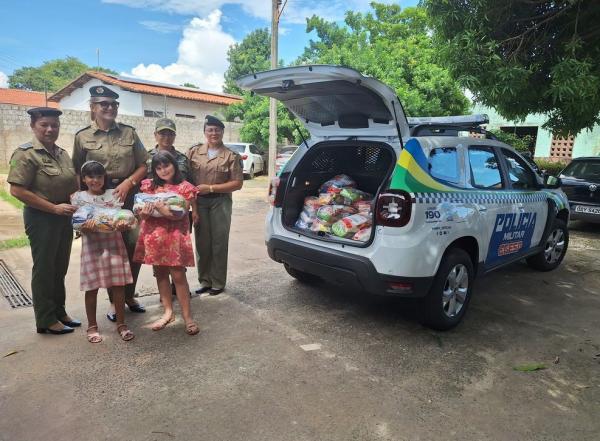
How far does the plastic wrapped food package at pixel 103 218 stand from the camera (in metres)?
3.09

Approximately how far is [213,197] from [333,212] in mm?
1189

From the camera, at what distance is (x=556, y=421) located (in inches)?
99.8

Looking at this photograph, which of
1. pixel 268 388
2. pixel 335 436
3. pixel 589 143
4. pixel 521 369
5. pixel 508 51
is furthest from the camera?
pixel 589 143

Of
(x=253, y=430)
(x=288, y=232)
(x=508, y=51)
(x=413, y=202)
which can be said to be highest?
(x=508, y=51)

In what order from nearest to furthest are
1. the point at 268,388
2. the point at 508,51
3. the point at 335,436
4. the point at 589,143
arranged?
the point at 335,436
the point at 268,388
the point at 508,51
the point at 589,143

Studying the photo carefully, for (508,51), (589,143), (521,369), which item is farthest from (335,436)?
(589,143)

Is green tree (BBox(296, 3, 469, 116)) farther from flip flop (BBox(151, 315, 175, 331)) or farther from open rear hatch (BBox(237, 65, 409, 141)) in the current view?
flip flop (BBox(151, 315, 175, 331))

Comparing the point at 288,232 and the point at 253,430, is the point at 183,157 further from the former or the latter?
the point at 253,430

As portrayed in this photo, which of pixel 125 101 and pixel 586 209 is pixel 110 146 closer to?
pixel 586 209

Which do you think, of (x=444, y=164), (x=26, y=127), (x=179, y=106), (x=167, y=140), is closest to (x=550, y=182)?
(x=444, y=164)

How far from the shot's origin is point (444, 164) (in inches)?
144

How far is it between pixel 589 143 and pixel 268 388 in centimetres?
1937

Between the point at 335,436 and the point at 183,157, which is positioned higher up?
the point at 183,157

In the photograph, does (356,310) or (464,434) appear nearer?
(464,434)
